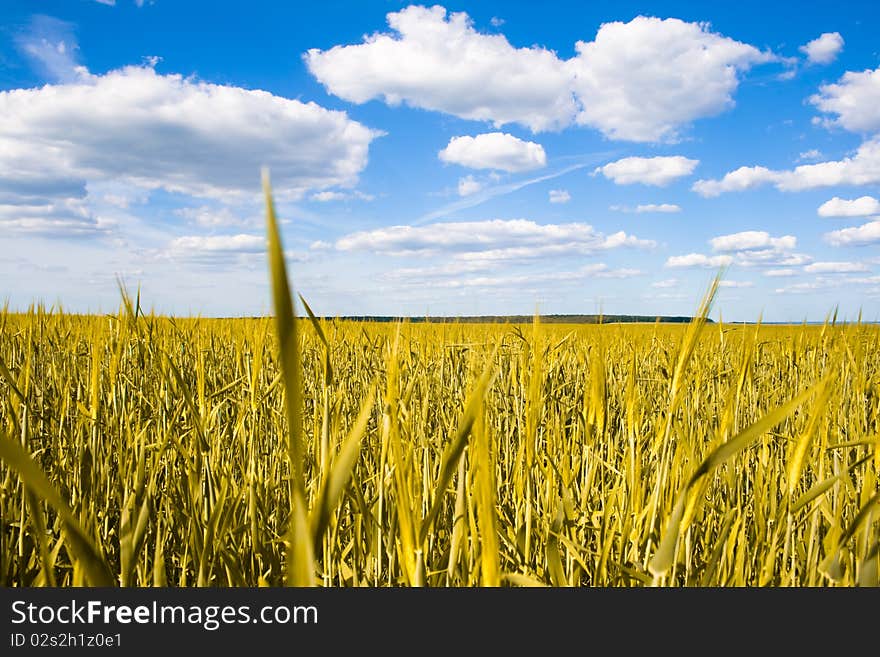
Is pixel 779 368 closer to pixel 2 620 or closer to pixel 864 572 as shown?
pixel 864 572

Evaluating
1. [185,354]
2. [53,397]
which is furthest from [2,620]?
[185,354]

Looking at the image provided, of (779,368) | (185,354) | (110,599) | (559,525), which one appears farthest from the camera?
(779,368)

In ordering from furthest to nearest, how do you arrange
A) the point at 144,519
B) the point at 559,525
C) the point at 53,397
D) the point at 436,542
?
the point at 53,397, the point at 436,542, the point at 559,525, the point at 144,519

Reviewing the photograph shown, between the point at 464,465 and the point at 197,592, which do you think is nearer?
the point at 197,592

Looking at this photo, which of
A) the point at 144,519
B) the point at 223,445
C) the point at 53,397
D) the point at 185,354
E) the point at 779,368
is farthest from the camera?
the point at 779,368

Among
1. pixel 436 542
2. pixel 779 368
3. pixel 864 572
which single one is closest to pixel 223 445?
pixel 436 542

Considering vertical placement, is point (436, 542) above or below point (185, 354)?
below

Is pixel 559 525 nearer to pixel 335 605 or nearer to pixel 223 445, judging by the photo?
pixel 335 605

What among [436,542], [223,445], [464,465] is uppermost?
[464,465]

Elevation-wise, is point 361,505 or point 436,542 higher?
point 361,505

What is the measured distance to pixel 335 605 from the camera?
0.50m

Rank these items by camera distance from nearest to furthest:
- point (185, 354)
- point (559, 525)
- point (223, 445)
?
point (559, 525) < point (223, 445) < point (185, 354)

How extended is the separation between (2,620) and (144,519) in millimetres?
146

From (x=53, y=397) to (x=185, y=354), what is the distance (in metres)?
0.92
